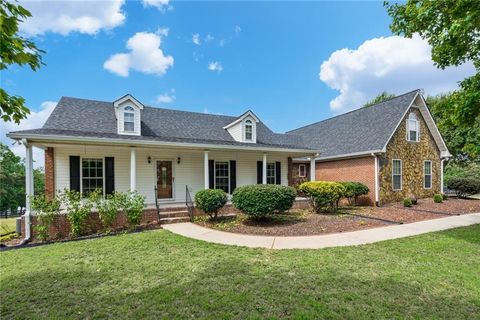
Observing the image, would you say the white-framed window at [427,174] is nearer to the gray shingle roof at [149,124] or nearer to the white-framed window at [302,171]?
the white-framed window at [302,171]

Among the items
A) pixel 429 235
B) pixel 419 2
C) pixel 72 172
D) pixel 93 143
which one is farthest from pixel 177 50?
pixel 429 235

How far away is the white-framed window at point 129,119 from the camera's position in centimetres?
1145

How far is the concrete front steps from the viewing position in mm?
9867

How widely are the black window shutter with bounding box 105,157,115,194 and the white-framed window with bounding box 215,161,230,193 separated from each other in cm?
488

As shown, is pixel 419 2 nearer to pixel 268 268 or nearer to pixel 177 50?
pixel 268 268

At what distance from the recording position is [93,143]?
941cm

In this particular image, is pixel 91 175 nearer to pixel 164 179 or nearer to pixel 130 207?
pixel 164 179

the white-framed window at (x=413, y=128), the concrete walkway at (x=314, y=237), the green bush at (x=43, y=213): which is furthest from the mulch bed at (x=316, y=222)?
the white-framed window at (x=413, y=128)

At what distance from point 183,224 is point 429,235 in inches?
309

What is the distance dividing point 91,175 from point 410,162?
674 inches

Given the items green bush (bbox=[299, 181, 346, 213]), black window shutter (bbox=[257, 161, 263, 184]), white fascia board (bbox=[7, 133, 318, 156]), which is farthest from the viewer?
black window shutter (bbox=[257, 161, 263, 184])

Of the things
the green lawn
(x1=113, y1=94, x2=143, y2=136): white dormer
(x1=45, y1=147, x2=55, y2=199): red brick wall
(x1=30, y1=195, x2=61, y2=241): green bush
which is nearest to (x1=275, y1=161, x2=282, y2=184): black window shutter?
(x1=113, y1=94, x2=143, y2=136): white dormer

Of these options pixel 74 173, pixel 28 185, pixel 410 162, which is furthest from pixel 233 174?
pixel 410 162

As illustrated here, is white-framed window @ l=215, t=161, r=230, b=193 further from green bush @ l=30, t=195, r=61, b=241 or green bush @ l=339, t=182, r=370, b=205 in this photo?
green bush @ l=30, t=195, r=61, b=241
